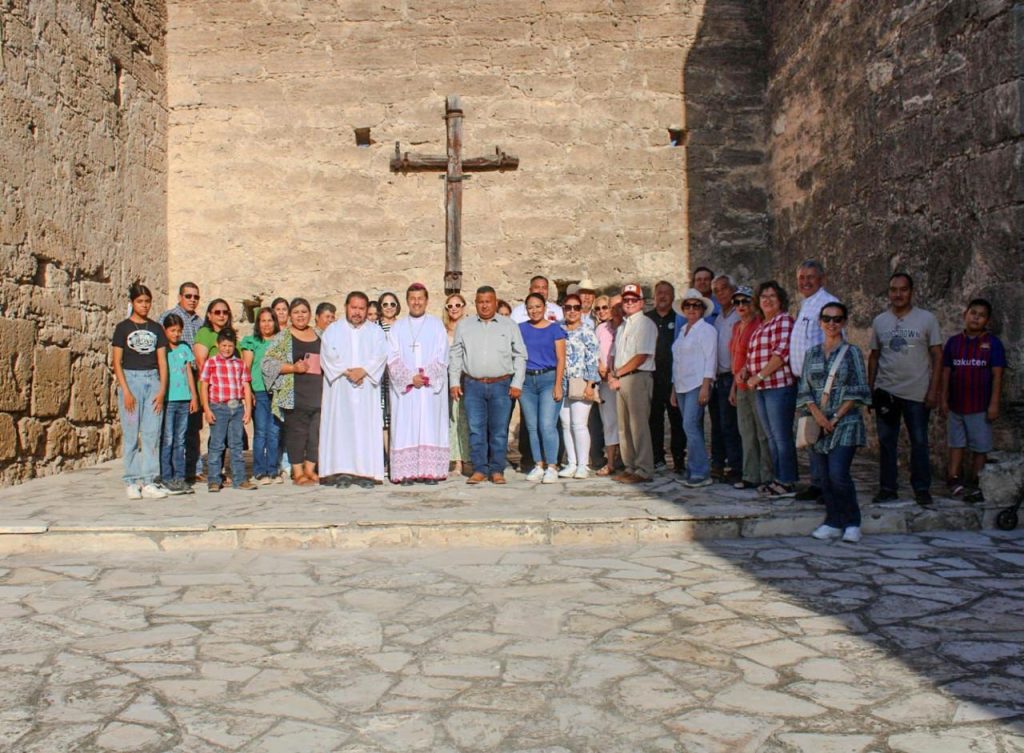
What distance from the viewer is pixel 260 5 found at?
9.88 m

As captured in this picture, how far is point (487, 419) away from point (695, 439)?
1.63m

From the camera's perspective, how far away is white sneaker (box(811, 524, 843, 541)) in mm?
5438

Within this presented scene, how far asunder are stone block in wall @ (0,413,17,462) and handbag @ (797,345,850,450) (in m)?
5.78

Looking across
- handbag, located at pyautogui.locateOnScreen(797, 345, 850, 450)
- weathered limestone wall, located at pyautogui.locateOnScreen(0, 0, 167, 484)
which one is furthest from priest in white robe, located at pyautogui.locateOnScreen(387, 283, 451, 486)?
weathered limestone wall, located at pyautogui.locateOnScreen(0, 0, 167, 484)

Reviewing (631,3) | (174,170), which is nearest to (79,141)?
(174,170)

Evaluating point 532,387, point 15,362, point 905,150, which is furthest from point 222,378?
point 905,150

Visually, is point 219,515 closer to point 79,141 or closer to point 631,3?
point 79,141

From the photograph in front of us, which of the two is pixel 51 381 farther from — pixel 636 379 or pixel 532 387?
pixel 636 379

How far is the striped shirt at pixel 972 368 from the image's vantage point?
5.89m

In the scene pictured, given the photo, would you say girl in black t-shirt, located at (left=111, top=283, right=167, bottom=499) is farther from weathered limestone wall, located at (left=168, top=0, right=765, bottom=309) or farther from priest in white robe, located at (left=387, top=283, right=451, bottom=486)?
weathered limestone wall, located at (left=168, top=0, right=765, bottom=309)

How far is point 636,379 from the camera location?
6930 mm

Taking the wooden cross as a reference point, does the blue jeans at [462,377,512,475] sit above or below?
below

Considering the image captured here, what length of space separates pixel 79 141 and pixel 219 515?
4429 mm

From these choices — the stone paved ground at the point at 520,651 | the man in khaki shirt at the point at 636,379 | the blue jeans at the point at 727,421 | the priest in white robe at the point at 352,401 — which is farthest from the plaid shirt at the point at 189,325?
the blue jeans at the point at 727,421
